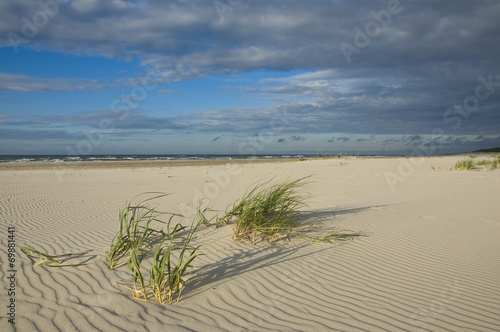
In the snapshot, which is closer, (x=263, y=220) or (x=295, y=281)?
(x=295, y=281)

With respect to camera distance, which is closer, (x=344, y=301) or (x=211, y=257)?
(x=344, y=301)

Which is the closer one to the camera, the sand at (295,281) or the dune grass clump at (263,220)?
the sand at (295,281)

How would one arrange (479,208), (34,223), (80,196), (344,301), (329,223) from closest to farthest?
(344,301)
(329,223)
(34,223)
(479,208)
(80,196)

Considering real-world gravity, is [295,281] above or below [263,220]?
below

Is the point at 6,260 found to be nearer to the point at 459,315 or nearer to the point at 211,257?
the point at 211,257

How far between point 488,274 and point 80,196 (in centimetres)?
1065

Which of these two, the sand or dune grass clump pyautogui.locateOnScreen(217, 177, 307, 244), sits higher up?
dune grass clump pyautogui.locateOnScreen(217, 177, 307, 244)

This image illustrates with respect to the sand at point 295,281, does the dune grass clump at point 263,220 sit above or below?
above

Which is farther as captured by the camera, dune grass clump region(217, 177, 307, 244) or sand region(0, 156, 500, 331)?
dune grass clump region(217, 177, 307, 244)

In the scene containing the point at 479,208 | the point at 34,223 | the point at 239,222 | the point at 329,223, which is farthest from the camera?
the point at 479,208

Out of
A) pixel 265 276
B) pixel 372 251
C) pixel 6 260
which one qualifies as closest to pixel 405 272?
pixel 372 251

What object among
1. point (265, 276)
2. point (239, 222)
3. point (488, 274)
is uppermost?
point (239, 222)

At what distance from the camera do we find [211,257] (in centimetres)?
409

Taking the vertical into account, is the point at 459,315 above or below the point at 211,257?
below
